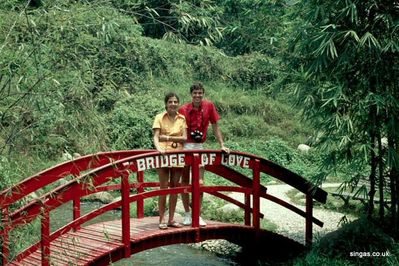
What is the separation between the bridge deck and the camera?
6.32 metres

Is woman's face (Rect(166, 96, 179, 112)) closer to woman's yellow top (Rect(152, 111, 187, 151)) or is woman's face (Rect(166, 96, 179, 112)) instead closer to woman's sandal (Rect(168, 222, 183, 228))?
woman's yellow top (Rect(152, 111, 187, 151))

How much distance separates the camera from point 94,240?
6918 millimetres

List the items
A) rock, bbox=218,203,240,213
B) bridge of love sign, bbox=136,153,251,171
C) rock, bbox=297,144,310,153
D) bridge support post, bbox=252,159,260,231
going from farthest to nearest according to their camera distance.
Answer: rock, bbox=297,144,310,153
rock, bbox=218,203,240,213
bridge support post, bbox=252,159,260,231
bridge of love sign, bbox=136,153,251,171

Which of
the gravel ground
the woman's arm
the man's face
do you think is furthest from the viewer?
the gravel ground

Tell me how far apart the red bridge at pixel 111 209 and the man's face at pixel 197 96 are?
1.92 feet

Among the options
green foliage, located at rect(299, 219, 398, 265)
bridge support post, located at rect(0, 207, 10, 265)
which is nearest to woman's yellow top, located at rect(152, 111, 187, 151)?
bridge support post, located at rect(0, 207, 10, 265)

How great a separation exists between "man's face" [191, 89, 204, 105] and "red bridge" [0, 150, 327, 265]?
0.58 meters

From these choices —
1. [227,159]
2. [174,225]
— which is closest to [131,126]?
[227,159]

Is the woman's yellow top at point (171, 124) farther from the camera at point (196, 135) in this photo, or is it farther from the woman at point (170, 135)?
the camera at point (196, 135)

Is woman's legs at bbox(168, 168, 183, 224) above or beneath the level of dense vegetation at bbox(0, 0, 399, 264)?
beneath

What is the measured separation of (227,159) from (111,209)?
173 centimetres

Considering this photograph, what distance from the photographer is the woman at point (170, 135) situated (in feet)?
22.7

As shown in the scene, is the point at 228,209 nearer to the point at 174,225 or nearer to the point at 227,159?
the point at 227,159

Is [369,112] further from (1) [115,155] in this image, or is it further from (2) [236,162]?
(1) [115,155]
